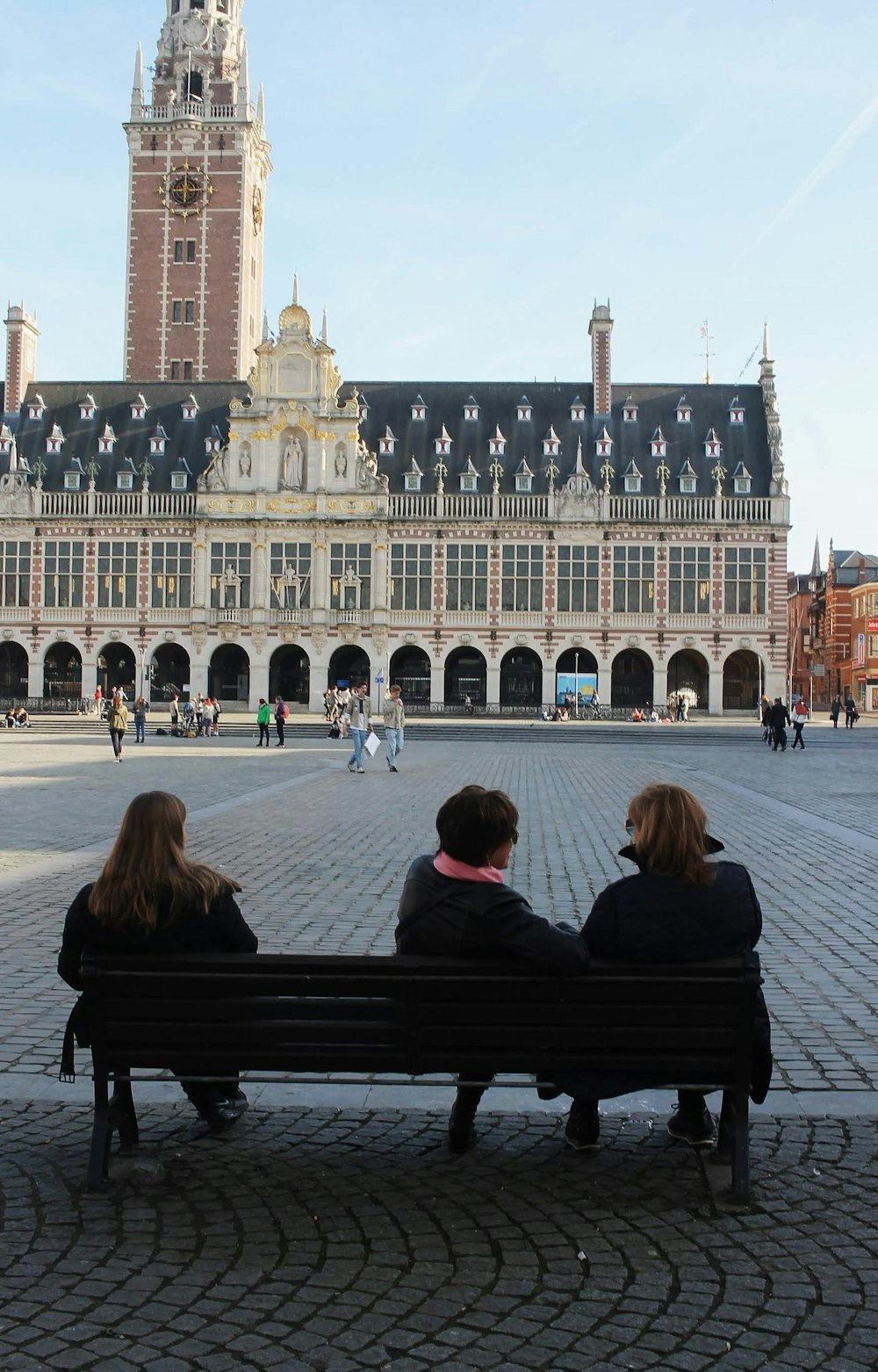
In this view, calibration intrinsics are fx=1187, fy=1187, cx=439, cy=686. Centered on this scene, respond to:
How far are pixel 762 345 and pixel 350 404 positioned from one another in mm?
21405

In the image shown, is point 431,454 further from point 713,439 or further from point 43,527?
Answer: point 43,527

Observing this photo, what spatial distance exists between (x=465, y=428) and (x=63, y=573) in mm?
21402

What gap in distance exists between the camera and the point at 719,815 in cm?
1583

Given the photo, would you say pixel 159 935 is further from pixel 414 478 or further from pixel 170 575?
pixel 170 575

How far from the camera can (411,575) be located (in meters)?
58.0

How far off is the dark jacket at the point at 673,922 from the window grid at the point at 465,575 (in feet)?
175

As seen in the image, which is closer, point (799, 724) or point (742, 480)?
point (799, 724)

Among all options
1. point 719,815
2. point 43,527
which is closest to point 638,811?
point 719,815

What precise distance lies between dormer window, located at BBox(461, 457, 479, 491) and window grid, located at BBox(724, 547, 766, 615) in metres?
12.6

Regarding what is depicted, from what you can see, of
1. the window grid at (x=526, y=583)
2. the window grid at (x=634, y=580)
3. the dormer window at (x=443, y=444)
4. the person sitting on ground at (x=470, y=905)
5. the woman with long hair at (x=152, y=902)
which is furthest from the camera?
the dormer window at (x=443, y=444)

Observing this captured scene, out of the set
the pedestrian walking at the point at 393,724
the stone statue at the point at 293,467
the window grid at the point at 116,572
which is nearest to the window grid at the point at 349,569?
the stone statue at the point at 293,467

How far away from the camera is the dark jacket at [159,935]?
4523 millimetres

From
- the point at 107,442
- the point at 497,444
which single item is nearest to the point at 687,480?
the point at 497,444

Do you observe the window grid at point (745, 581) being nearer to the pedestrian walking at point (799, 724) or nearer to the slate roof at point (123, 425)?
the pedestrian walking at point (799, 724)
